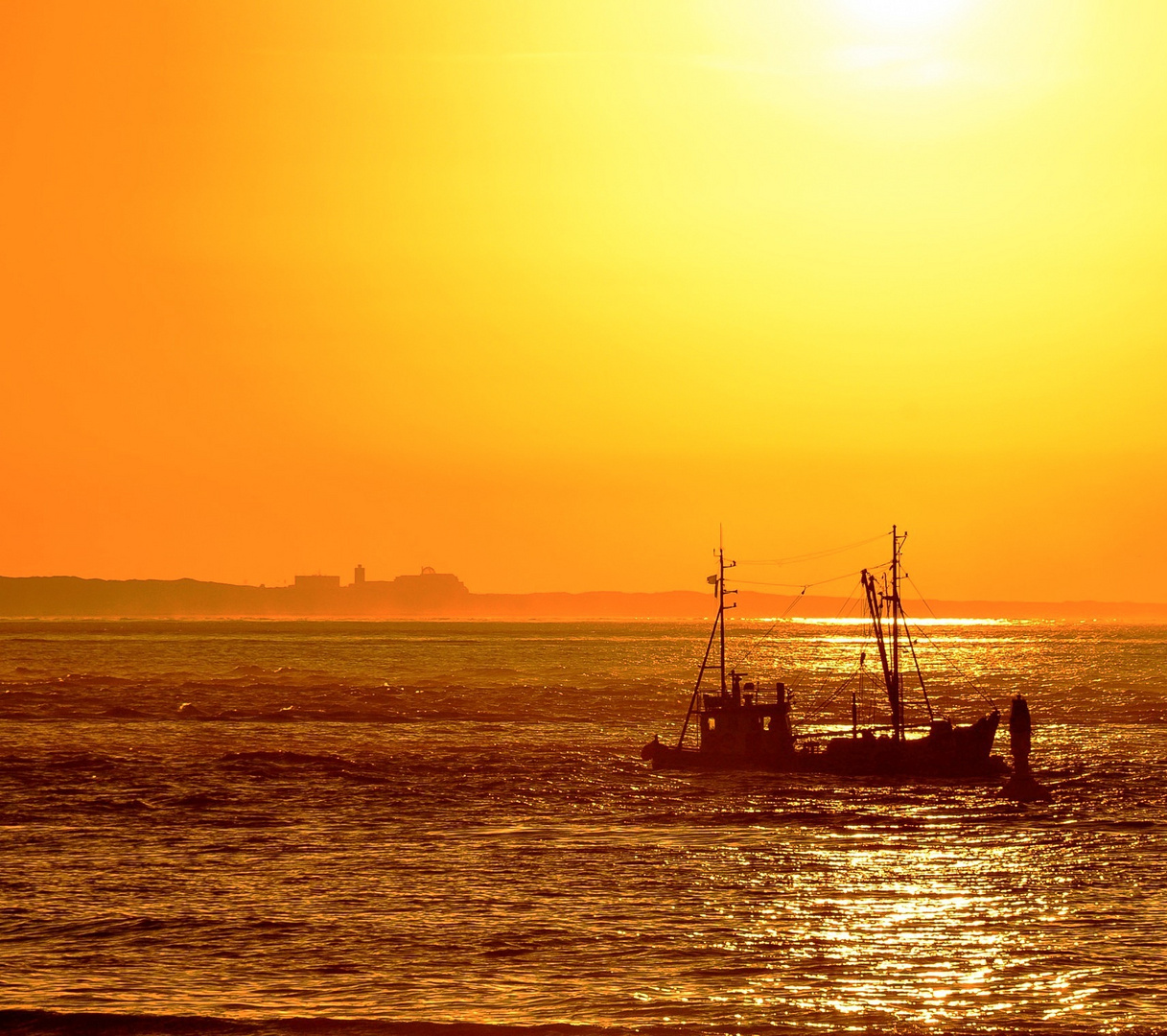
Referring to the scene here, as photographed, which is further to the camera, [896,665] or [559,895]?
[896,665]

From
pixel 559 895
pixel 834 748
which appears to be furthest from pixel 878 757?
pixel 559 895

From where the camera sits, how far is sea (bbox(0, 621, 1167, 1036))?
31312 mm

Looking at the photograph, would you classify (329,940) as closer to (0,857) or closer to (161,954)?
(161,954)

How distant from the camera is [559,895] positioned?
1706 inches

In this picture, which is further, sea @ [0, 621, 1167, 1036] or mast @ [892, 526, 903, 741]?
mast @ [892, 526, 903, 741]

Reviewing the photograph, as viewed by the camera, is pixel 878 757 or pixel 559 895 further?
pixel 878 757

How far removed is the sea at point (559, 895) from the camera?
103 ft

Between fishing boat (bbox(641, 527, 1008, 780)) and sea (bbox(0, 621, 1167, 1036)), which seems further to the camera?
fishing boat (bbox(641, 527, 1008, 780))

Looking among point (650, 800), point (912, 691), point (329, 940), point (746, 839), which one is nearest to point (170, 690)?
point (912, 691)

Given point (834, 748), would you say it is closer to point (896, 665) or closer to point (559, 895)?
point (896, 665)

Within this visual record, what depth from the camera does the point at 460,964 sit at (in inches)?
1395

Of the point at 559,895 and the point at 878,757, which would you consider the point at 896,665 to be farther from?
the point at 559,895

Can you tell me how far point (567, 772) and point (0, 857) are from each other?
108 ft

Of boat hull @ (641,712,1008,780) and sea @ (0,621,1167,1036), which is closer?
sea @ (0,621,1167,1036)
